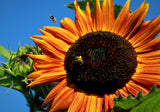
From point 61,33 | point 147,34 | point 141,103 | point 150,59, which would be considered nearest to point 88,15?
point 61,33

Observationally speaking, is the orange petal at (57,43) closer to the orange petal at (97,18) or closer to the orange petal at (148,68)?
the orange petal at (97,18)

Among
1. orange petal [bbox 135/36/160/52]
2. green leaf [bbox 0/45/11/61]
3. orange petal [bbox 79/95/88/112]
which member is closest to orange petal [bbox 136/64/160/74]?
orange petal [bbox 135/36/160/52]

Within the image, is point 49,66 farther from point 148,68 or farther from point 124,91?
point 148,68

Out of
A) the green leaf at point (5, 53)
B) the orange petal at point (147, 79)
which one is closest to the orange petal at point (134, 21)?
the orange petal at point (147, 79)

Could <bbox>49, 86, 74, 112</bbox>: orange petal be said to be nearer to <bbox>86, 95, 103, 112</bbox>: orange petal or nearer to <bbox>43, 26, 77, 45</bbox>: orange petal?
<bbox>86, 95, 103, 112</bbox>: orange petal

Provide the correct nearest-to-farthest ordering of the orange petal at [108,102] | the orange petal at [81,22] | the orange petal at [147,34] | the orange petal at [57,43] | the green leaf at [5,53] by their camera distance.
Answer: the orange petal at [108,102] < the orange petal at [147,34] < the orange petal at [57,43] < the orange petal at [81,22] < the green leaf at [5,53]

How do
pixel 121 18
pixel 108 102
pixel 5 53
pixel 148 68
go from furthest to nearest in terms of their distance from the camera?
pixel 5 53 < pixel 121 18 < pixel 148 68 < pixel 108 102

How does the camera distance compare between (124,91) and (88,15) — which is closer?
(124,91)
